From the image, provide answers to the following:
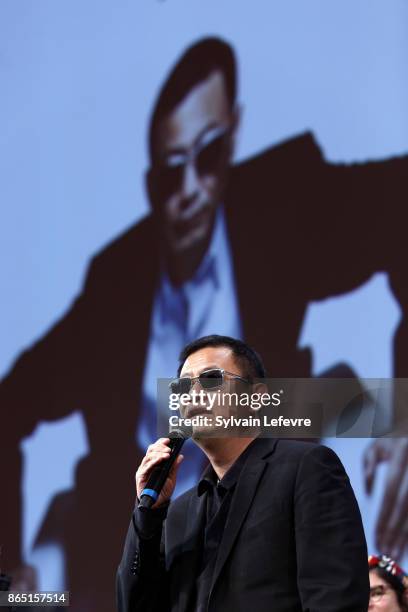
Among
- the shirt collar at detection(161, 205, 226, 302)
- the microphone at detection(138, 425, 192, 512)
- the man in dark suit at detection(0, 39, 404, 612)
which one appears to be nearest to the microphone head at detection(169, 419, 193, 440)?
the microphone at detection(138, 425, 192, 512)

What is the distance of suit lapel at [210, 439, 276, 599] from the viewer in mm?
1640

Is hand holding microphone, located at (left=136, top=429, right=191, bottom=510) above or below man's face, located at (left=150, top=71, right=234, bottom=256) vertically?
below

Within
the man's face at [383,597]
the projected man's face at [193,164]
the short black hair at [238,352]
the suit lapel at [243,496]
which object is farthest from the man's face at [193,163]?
the suit lapel at [243,496]

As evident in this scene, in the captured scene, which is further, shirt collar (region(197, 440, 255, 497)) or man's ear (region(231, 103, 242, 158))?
man's ear (region(231, 103, 242, 158))

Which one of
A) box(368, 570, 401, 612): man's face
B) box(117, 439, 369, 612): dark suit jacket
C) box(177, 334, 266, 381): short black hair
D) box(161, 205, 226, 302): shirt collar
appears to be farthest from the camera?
box(161, 205, 226, 302): shirt collar

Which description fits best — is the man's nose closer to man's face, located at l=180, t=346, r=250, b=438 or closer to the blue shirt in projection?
the blue shirt in projection

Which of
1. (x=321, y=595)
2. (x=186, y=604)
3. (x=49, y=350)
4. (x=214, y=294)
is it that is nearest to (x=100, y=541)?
(x=49, y=350)

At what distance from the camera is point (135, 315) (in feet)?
11.9

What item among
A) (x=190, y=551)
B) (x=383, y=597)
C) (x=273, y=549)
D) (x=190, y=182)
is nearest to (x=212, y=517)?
(x=190, y=551)

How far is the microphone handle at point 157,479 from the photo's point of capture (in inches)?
67.1

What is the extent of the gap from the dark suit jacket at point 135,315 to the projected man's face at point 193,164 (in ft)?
0.23

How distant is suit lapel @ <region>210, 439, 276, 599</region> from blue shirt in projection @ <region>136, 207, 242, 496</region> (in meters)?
1.70

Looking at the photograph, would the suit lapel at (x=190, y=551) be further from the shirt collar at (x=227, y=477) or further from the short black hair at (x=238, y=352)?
the short black hair at (x=238, y=352)

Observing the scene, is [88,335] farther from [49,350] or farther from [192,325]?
[192,325]
